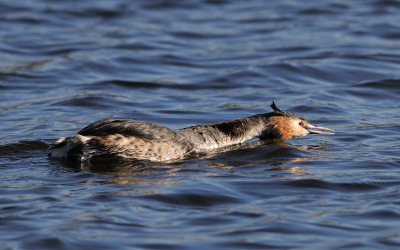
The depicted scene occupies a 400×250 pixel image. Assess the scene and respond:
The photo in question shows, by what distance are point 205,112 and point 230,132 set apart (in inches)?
82.6

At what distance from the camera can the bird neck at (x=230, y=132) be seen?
8125mm

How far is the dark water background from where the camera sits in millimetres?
5211

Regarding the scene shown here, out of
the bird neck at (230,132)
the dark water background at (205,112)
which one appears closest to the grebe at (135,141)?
the bird neck at (230,132)

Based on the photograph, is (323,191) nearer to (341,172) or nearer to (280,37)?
(341,172)

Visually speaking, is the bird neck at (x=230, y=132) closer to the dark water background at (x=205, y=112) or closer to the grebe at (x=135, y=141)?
the grebe at (x=135, y=141)

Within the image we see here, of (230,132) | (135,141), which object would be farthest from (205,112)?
(135,141)

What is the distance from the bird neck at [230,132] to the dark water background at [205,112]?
1.15 feet

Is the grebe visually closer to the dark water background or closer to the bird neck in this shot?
the bird neck

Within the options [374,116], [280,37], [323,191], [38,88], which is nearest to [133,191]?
[323,191]

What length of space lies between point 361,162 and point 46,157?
3949 millimetres

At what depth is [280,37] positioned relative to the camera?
16.9 m

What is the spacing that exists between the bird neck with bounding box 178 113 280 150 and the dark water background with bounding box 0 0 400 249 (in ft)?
1.15

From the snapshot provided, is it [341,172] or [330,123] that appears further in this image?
[330,123]

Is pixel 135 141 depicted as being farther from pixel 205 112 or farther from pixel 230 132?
pixel 205 112
